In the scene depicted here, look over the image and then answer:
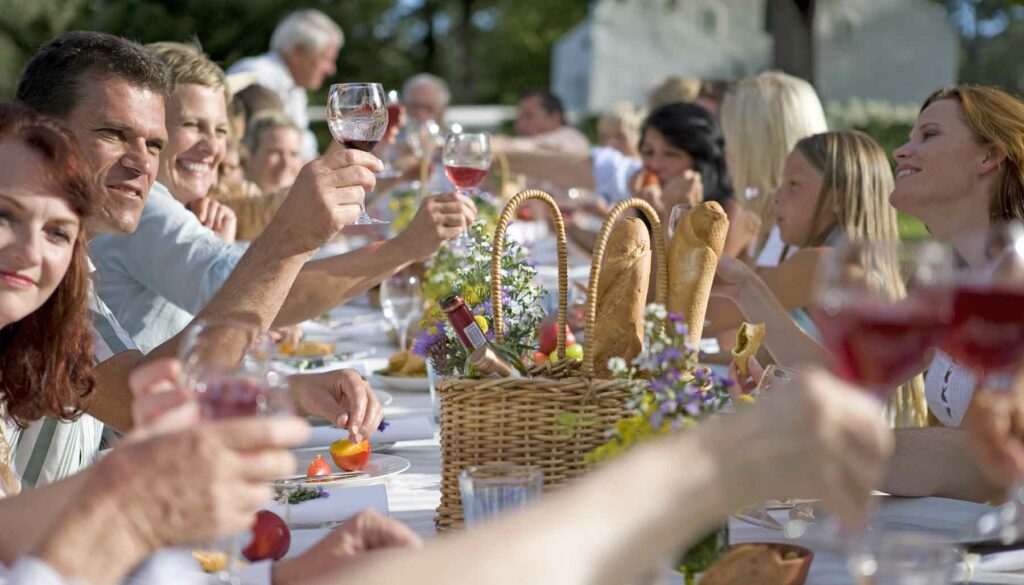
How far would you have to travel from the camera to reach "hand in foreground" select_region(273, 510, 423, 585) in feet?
5.52

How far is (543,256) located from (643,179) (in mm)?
1389

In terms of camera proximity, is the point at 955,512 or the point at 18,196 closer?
the point at 18,196

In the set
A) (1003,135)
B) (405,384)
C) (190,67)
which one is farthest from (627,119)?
(1003,135)

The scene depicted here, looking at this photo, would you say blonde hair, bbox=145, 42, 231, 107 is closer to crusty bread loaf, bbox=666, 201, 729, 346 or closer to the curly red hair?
the curly red hair

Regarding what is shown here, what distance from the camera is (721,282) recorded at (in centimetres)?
349

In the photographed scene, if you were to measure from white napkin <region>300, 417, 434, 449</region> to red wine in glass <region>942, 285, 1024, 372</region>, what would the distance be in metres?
1.64

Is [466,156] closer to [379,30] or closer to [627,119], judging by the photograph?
[627,119]

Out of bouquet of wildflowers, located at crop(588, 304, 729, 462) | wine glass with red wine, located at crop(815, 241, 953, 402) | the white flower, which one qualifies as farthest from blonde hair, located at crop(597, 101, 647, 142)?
wine glass with red wine, located at crop(815, 241, 953, 402)

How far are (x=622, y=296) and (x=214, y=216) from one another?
8.89 feet

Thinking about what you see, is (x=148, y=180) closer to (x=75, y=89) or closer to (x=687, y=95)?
(x=75, y=89)

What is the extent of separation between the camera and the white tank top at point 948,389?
298 cm

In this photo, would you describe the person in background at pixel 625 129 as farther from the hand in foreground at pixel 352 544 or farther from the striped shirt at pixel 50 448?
the hand in foreground at pixel 352 544

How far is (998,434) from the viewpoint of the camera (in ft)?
5.27

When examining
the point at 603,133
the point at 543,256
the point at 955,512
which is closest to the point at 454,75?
the point at 603,133
